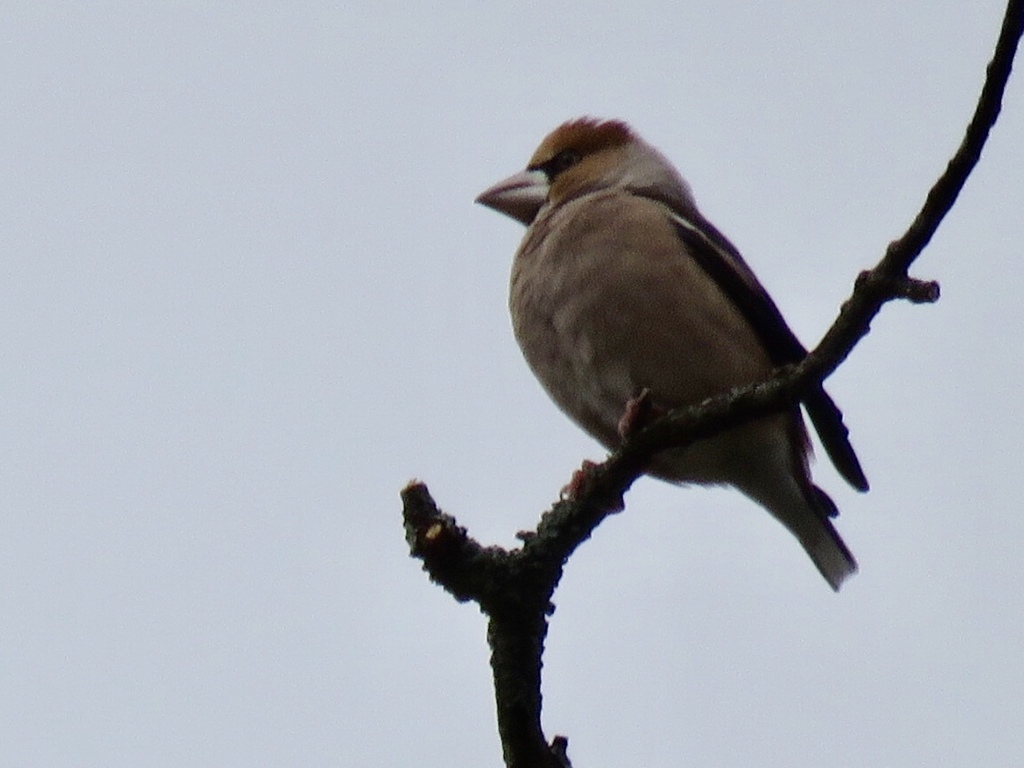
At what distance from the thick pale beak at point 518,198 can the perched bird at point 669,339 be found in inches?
30.0

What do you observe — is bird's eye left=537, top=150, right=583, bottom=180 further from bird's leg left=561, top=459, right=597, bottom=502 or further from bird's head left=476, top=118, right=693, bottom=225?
bird's leg left=561, top=459, right=597, bottom=502

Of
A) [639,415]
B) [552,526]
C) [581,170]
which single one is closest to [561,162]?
[581,170]

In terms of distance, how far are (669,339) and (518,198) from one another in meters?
1.65

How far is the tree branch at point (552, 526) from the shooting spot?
3.11 metres

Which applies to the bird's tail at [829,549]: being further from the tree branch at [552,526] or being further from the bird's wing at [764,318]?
the tree branch at [552,526]

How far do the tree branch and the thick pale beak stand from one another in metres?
2.55

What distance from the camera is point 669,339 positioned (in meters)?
4.68

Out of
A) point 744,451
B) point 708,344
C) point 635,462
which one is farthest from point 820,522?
point 635,462

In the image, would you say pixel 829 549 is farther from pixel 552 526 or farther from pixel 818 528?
pixel 552 526

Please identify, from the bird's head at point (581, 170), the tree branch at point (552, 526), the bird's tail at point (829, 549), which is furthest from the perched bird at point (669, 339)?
the tree branch at point (552, 526)

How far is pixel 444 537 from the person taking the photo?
11.4ft

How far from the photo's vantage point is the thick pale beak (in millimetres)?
6125

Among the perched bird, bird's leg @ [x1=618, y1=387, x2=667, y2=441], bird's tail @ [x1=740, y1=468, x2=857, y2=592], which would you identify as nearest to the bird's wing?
the perched bird

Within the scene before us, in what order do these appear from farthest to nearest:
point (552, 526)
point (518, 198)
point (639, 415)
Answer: point (518, 198), point (639, 415), point (552, 526)
